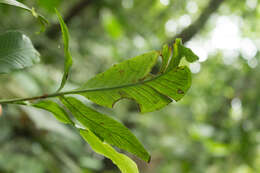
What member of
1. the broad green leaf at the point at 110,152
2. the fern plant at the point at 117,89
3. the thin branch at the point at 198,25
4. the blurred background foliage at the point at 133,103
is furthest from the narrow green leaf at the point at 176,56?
the thin branch at the point at 198,25

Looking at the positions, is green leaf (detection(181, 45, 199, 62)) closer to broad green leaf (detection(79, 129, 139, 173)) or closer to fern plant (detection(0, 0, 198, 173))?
fern plant (detection(0, 0, 198, 173))

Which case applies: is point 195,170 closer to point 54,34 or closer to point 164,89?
point 54,34

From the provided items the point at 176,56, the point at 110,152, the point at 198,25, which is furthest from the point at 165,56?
the point at 198,25

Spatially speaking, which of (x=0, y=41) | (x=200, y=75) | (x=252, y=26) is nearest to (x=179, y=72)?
(x=0, y=41)

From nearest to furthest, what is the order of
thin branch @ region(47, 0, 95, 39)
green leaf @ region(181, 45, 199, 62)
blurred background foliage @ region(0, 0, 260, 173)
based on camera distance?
green leaf @ region(181, 45, 199, 62) → blurred background foliage @ region(0, 0, 260, 173) → thin branch @ region(47, 0, 95, 39)

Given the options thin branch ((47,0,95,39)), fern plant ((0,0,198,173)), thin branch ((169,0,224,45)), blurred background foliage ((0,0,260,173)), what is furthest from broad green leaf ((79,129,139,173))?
thin branch ((47,0,95,39))

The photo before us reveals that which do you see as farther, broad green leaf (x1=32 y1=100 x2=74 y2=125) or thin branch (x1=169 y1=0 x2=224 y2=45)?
thin branch (x1=169 y1=0 x2=224 y2=45)
